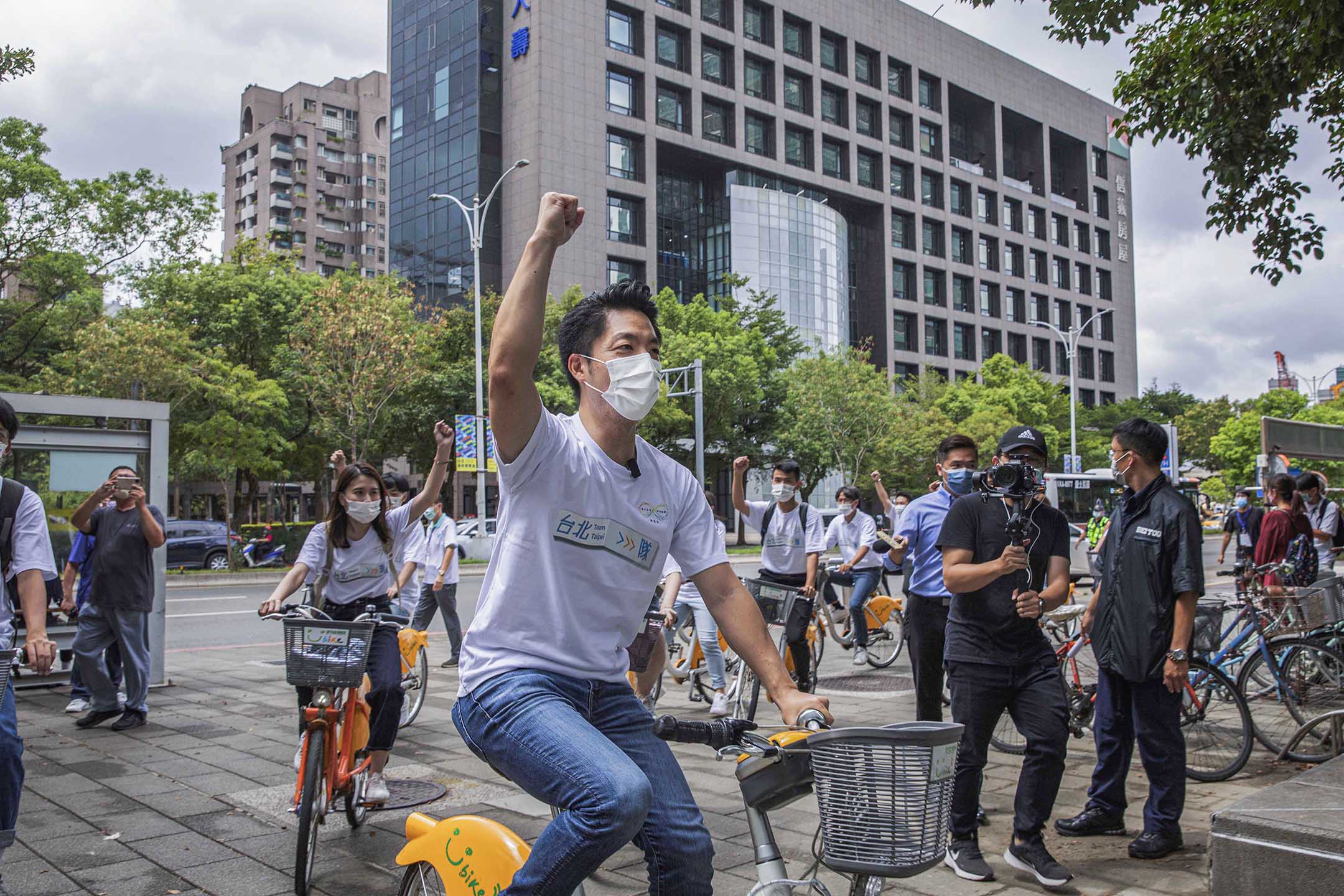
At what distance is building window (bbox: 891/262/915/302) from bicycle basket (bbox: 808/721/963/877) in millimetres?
65133

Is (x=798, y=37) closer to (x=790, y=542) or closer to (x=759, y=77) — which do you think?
(x=759, y=77)

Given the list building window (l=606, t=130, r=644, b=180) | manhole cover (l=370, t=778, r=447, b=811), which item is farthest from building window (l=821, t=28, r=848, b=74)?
manhole cover (l=370, t=778, r=447, b=811)

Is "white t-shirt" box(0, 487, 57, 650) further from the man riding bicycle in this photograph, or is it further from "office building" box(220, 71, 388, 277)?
"office building" box(220, 71, 388, 277)

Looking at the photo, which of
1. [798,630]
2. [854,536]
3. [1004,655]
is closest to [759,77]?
[854,536]

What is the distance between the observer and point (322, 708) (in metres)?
4.52

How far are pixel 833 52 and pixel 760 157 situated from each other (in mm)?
10413

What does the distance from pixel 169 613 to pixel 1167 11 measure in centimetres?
1675

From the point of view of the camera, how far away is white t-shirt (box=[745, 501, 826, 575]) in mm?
8586

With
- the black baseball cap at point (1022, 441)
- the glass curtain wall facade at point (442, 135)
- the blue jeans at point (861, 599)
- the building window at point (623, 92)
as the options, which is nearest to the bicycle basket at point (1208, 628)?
the black baseball cap at point (1022, 441)

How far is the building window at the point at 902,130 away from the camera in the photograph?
65938 millimetres

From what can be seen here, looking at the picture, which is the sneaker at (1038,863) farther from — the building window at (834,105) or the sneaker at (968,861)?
the building window at (834,105)

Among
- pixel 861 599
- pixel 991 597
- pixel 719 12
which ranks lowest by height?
pixel 861 599

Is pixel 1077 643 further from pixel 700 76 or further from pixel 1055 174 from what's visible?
pixel 1055 174

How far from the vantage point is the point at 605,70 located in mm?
52031
